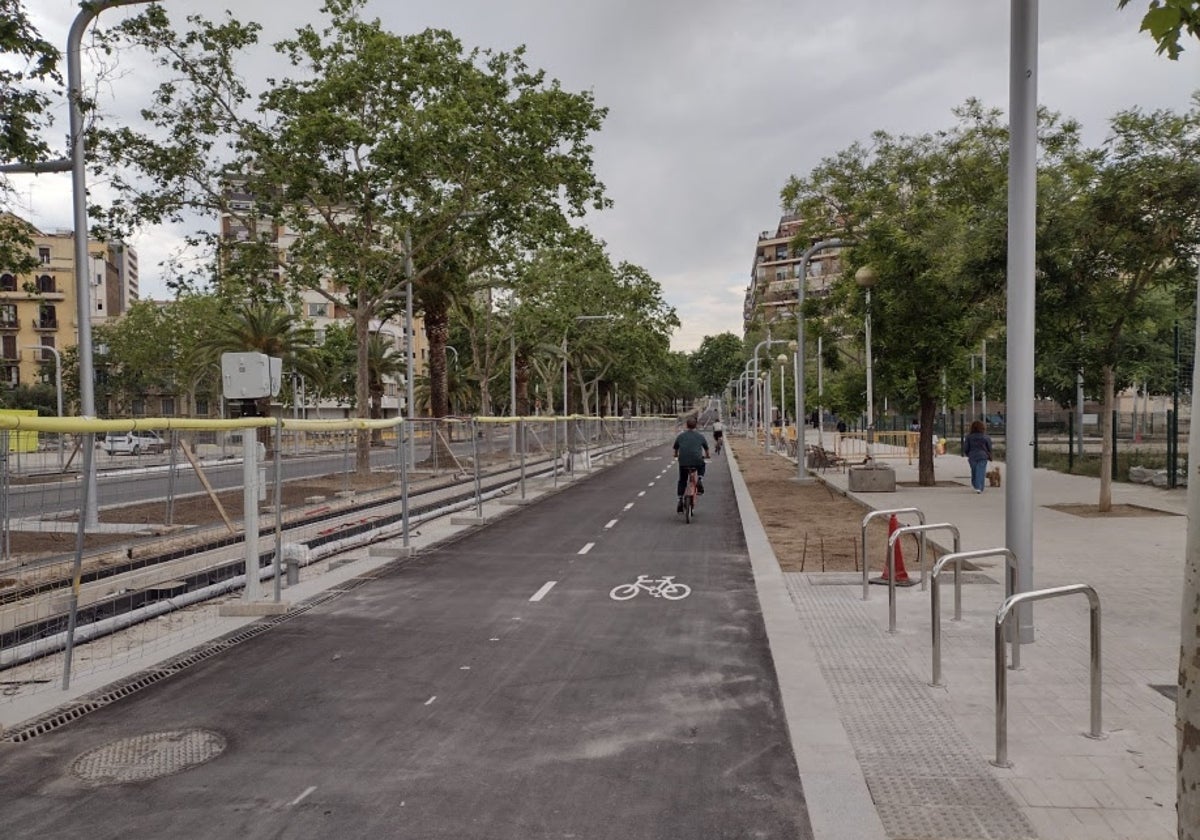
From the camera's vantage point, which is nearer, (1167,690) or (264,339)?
(1167,690)

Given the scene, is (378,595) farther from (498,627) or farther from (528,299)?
(528,299)

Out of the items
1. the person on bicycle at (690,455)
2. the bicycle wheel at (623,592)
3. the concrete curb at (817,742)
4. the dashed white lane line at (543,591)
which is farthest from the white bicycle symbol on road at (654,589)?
the person on bicycle at (690,455)

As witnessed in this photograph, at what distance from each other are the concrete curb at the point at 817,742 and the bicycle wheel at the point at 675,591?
1.11 meters

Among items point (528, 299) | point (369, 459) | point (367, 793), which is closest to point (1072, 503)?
point (369, 459)

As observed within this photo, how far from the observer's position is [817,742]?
18.2ft

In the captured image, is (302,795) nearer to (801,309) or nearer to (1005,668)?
(1005,668)

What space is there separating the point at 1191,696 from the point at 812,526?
14.2 metres

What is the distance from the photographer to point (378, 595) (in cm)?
1071

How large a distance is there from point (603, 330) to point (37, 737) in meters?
51.4

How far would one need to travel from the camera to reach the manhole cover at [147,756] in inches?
206

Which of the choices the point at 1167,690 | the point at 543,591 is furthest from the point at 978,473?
the point at 1167,690

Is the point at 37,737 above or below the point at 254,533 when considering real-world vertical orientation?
below

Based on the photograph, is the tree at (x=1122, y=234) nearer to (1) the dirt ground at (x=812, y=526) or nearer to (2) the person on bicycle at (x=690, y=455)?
(1) the dirt ground at (x=812, y=526)

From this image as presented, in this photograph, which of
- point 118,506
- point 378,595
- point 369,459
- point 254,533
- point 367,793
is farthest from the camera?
point 369,459
